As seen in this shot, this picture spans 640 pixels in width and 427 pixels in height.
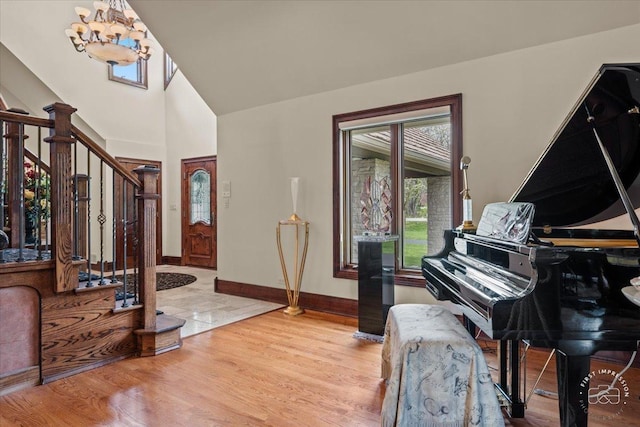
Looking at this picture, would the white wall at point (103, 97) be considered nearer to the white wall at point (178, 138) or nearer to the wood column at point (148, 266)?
the white wall at point (178, 138)

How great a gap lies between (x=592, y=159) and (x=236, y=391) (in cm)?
251

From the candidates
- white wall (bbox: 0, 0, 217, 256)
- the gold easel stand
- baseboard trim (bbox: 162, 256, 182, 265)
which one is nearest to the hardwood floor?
the gold easel stand

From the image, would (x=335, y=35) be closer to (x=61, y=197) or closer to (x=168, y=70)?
(x=61, y=197)

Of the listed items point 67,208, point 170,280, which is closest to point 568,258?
point 67,208

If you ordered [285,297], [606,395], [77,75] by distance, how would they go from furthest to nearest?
[77,75] < [285,297] < [606,395]

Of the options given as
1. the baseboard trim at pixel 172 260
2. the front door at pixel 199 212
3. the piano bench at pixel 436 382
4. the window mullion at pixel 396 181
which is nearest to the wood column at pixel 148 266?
the piano bench at pixel 436 382

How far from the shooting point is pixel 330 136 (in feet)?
14.2

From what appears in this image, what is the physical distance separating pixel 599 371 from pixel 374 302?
1.72 meters

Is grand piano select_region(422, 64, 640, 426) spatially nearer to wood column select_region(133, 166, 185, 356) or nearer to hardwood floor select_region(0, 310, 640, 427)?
hardwood floor select_region(0, 310, 640, 427)

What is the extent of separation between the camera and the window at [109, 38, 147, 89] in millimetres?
6895

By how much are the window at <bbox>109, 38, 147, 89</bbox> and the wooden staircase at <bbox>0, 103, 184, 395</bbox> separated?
475 cm

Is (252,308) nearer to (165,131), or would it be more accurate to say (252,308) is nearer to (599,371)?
(599,371)

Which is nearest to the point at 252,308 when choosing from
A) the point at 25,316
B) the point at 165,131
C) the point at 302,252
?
the point at 302,252

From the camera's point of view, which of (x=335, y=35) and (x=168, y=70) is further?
(x=168, y=70)
